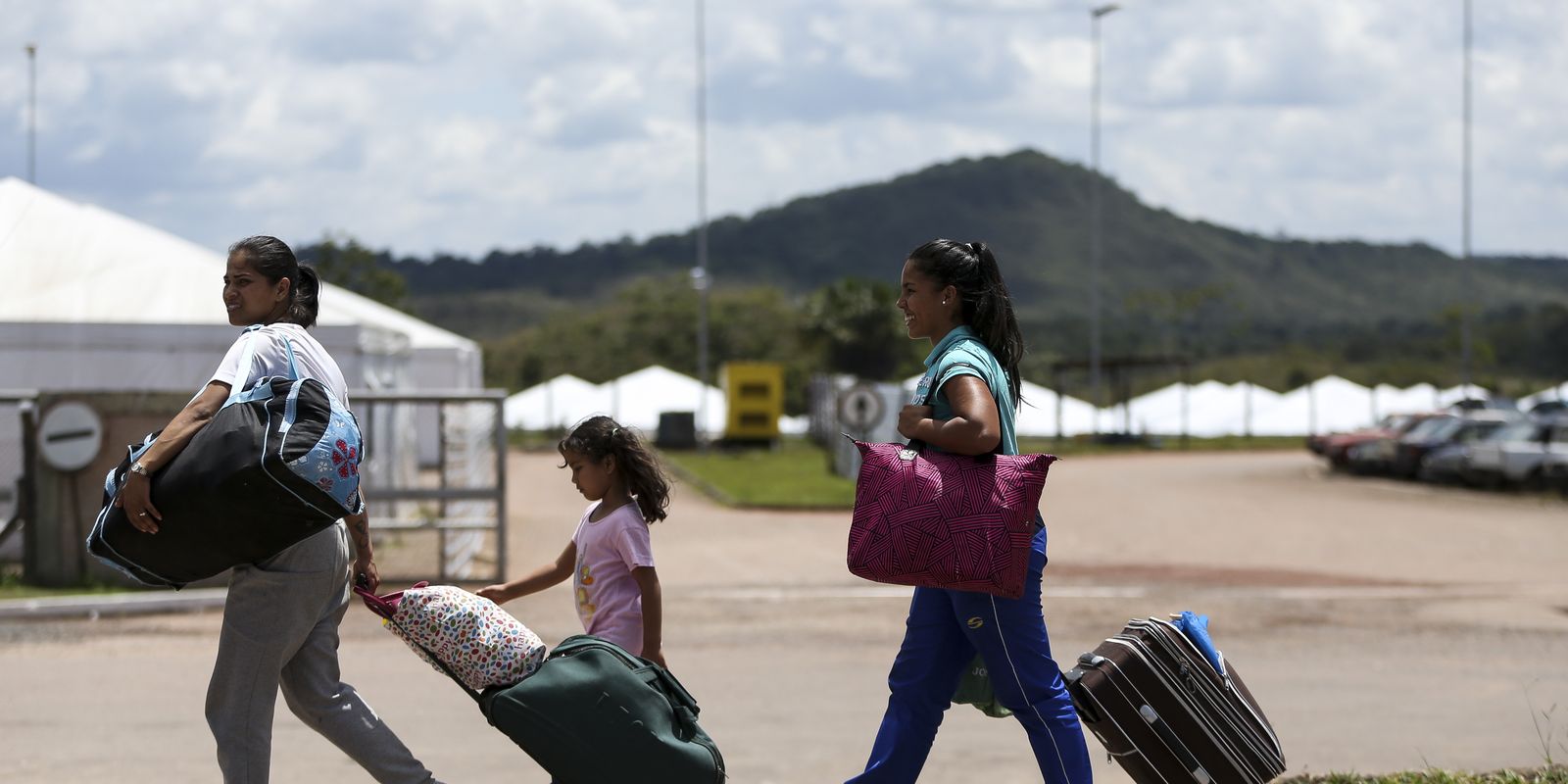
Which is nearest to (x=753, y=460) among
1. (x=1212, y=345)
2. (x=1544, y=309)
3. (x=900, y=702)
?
(x=900, y=702)

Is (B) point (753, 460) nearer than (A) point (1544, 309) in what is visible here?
Yes

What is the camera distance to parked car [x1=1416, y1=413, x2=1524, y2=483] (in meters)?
28.4

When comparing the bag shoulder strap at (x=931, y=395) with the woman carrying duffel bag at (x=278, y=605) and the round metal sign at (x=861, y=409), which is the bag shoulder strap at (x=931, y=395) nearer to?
the woman carrying duffel bag at (x=278, y=605)

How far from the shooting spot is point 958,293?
15.4 feet

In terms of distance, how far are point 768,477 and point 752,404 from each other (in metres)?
12.9

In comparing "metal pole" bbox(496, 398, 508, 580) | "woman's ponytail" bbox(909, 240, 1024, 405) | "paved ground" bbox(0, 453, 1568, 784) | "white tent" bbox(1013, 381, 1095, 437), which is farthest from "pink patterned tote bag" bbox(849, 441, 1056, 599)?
"white tent" bbox(1013, 381, 1095, 437)

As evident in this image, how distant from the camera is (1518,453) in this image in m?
26.5

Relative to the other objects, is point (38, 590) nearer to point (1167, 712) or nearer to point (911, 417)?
point (911, 417)

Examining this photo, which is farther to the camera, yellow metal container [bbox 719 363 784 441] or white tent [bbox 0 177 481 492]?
yellow metal container [bbox 719 363 784 441]

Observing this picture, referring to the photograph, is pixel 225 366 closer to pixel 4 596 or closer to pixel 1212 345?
pixel 4 596

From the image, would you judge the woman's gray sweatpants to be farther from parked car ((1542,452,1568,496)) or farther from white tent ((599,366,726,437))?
white tent ((599,366,726,437))

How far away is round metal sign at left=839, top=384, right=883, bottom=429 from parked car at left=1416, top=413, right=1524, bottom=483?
35.7ft

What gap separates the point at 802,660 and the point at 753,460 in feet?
87.8

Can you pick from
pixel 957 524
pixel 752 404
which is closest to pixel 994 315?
pixel 957 524
